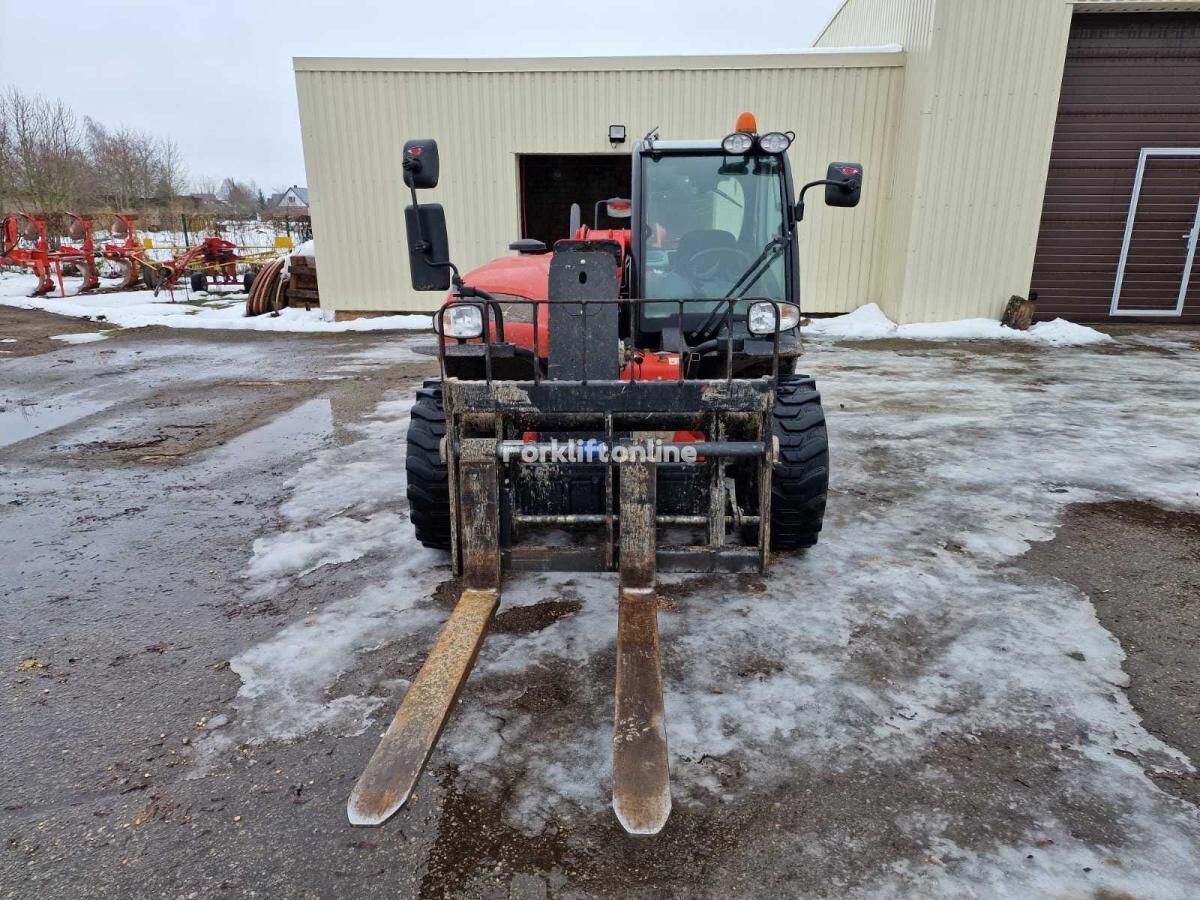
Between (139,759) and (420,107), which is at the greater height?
(420,107)

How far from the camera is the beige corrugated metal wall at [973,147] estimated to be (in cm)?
1075

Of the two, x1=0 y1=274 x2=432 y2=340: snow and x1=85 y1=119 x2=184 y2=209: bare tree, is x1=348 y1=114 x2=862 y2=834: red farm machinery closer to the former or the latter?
x1=0 y1=274 x2=432 y2=340: snow

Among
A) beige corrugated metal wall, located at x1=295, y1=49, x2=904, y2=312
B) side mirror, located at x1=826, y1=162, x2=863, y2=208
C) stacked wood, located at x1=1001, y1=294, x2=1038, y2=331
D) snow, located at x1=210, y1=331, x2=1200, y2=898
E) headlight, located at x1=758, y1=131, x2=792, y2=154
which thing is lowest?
snow, located at x1=210, y1=331, x2=1200, y2=898

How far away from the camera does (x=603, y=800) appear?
2449mm

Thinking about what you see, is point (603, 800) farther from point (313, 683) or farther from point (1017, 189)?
point (1017, 189)

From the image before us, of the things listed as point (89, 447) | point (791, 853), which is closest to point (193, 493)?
point (89, 447)

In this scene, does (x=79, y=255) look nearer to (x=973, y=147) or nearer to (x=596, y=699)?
(x=973, y=147)

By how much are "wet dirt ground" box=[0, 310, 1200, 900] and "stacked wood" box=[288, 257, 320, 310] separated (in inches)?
372

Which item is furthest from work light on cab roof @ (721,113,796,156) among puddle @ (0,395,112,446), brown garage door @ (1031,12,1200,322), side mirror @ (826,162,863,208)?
brown garage door @ (1031,12,1200,322)

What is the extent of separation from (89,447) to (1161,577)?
7826 millimetres

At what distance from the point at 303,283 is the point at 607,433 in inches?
510

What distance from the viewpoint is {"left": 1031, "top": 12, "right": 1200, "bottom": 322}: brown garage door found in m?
11.2

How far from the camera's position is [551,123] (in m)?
12.5

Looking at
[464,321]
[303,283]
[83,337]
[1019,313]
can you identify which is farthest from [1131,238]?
[83,337]
